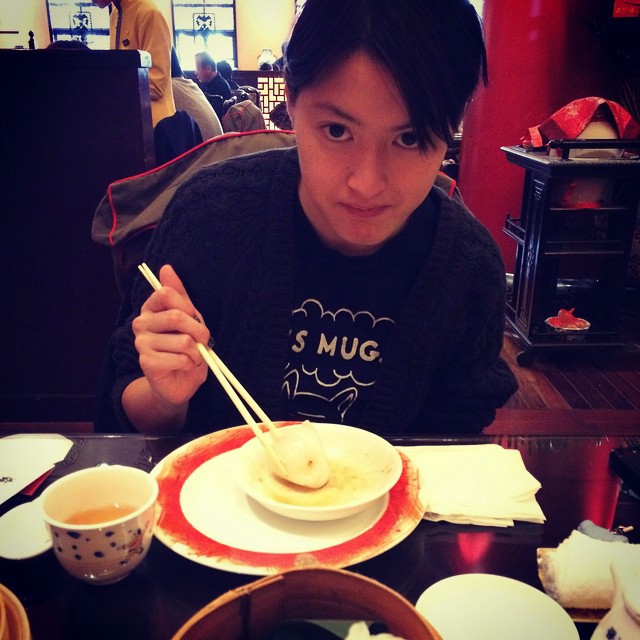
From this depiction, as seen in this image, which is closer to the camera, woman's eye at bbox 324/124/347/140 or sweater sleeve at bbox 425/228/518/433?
woman's eye at bbox 324/124/347/140

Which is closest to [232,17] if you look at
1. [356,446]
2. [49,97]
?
[49,97]

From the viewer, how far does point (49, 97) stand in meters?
2.41

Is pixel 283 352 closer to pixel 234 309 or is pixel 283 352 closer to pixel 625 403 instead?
pixel 234 309

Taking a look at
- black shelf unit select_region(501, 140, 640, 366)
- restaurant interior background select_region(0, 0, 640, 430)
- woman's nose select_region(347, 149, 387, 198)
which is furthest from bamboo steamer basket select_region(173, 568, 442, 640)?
black shelf unit select_region(501, 140, 640, 366)

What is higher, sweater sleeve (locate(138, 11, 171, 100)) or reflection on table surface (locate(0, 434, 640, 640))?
sweater sleeve (locate(138, 11, 171, 100))

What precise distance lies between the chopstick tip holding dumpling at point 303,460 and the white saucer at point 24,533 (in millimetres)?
328

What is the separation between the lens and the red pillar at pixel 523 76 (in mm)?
4125

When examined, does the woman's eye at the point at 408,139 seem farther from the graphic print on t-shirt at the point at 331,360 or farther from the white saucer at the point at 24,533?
the white saucer at the point at 24,533

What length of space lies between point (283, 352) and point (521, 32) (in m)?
3.94

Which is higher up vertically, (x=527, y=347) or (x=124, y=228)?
(x=124, y=228)

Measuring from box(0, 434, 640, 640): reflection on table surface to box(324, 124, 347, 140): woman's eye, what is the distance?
601 millimetres

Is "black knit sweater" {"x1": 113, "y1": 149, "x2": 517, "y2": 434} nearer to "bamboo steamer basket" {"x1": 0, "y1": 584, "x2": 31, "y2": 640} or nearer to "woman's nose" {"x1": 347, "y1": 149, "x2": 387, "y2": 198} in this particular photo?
"woman's nose" {"x1": 347, "y1": 149, "x2": 387, "y2": 198}

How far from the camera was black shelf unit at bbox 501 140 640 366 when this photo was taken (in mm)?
3172

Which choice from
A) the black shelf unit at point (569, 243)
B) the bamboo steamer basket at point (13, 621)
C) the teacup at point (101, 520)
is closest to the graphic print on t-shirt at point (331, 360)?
the teacup at point (101, 520)
